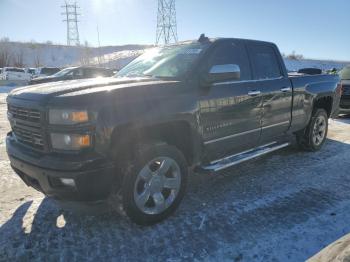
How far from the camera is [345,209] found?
3.99m

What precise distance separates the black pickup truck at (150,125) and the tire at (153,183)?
10 mm

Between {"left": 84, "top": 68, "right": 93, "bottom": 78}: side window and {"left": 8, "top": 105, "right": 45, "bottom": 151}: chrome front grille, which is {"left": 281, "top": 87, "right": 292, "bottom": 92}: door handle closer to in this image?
{"left": 8, "top": 105, "right": 45, "bottom": 151}: chrome front grille

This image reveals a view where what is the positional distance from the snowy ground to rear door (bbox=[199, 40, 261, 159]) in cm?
63

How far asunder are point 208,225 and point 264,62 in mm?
2618

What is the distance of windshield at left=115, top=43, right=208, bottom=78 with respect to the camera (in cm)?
414

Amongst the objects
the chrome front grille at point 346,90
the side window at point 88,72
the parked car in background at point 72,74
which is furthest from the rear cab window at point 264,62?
the side window at point 88,72

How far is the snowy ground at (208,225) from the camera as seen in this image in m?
3.12

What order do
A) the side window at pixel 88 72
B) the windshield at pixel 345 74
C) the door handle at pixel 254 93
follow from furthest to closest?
the side window at pixel 88 72 → the windshield at pixel 345 74 → the door handle at pixel 254 93

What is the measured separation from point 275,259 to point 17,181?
350 centimetres

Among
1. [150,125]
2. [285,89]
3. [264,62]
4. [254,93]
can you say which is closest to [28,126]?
[150,125]

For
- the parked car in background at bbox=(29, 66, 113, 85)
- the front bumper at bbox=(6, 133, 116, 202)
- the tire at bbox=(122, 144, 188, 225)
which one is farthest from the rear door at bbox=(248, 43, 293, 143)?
the parked car in background at bbox=(29, 66, 113, 85)

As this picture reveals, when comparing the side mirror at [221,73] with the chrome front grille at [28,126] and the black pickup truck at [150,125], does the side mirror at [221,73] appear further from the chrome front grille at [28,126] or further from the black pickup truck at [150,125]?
the chrome front grille at [28,126]

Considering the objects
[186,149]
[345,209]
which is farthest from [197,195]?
[345,209]

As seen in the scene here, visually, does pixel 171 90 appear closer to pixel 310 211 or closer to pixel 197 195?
pixel 197 195
